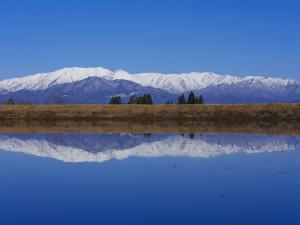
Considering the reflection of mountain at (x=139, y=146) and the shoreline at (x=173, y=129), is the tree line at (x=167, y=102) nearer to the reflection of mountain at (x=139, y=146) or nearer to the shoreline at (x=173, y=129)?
the shoreline at (x=173, y=129)

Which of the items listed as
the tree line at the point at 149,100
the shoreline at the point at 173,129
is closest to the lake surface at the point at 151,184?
the shoreline at the point at 173,129

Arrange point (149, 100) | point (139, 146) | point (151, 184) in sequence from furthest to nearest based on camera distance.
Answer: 1. point (149, 100)
2. point (139, 146)
3. point (151, 184)

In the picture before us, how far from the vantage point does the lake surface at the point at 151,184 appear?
14.5 metres

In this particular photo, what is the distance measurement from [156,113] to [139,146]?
41.7 metres

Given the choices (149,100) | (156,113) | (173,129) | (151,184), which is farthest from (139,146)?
(149,100)

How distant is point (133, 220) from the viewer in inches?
547

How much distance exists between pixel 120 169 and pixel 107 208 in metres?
8.26

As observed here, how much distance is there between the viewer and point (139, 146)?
3491 centimetres

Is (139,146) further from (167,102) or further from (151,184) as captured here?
(167,102)

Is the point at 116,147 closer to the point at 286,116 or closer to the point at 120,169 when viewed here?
the point at 120,169

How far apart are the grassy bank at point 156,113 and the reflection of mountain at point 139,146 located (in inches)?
1214

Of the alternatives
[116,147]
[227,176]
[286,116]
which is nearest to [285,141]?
[116,147]

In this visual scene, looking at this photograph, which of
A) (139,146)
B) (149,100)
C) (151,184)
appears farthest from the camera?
(149,100)

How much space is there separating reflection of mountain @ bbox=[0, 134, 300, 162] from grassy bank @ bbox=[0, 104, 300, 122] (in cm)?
Answer: 3084
